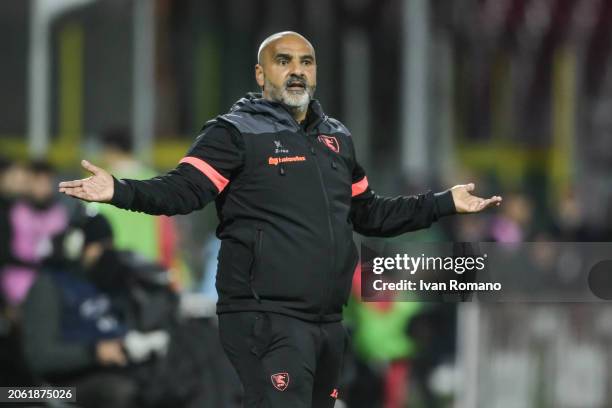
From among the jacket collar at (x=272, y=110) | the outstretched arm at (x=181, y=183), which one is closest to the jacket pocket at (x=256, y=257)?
the outstretched arm at (x=181, y=183)

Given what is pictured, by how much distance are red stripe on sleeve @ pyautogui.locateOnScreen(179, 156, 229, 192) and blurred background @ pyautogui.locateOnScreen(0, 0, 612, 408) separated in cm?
272

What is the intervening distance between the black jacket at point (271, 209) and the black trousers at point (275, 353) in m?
0.04

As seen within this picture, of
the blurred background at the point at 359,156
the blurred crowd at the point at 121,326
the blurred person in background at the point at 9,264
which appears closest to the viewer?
the blurred crowd at the point at 121,326

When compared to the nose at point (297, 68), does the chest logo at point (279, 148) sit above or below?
below

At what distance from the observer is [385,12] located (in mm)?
17109

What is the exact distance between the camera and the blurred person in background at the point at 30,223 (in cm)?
1030

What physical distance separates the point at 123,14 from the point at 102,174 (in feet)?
36.5

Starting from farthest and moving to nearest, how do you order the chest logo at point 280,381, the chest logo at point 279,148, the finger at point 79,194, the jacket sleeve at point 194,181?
the chest logo at point 279,148, the chest logo at point 280,381, the jacket sleeve at point 194,181, the finger at point 79,194

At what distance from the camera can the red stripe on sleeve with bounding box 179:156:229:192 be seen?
537 centimetres

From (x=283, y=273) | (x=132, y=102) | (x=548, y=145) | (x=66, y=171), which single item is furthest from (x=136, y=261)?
(x=548, y=145)

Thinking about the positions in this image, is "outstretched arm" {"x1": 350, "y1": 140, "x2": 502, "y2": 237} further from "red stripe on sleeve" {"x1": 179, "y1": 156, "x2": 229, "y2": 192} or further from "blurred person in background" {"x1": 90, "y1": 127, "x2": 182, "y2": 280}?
"blurred person in background" {"x1": 90, "y1": 127, "x2": 182, "y2": 280}

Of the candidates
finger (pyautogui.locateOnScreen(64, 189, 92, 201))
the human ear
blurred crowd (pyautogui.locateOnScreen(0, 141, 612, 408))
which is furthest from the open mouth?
blurred crowd (pyautogui.locateOnScreen(0, 141, 612, 408))

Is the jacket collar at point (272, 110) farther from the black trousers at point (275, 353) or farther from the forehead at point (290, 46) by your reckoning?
the black trousers at point (275, 353)

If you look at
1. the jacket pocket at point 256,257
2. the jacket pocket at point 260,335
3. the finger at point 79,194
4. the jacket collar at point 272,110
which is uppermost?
the jacket collar at point 272,110
